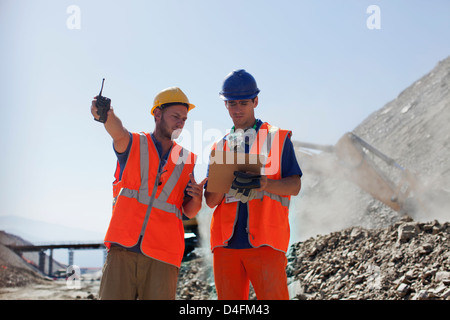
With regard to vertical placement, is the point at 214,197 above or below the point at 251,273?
above

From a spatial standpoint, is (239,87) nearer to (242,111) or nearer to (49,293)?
(242,111)

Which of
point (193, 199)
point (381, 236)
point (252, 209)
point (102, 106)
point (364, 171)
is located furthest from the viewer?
point (364, 171)

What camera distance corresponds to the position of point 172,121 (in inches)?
134

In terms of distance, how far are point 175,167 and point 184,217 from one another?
0.48m

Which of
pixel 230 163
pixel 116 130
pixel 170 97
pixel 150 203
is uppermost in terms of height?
pixel 170 97

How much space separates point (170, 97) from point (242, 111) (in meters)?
0.57

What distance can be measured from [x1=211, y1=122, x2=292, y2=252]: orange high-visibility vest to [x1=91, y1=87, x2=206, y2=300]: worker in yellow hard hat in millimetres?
231

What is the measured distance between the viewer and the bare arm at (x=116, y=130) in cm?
292

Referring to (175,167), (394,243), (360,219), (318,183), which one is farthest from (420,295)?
(318,183)

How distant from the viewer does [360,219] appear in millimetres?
20734

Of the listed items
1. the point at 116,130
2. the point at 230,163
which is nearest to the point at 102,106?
the point at 116,130

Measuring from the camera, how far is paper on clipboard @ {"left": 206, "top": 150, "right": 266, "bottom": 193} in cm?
288
